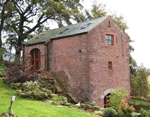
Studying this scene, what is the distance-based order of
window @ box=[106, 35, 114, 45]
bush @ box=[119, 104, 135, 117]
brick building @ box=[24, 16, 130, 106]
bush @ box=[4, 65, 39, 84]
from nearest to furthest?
bush @ box=[119, 104, 135, 117], bush @ box=[4, 65, 39, 84], brick building @ box=[24, 16, 130, 106], window @ box=[106, 35, 114, 45]

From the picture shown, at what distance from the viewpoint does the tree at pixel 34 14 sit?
29656 mm

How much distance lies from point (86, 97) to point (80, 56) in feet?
12.6

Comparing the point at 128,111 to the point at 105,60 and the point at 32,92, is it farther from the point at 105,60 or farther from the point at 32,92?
the point at 32,92

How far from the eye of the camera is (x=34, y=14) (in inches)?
1326

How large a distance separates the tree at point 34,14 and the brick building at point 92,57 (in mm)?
8647

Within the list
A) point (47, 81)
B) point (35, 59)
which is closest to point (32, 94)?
point (47, 81)

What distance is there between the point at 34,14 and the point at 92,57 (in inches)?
728

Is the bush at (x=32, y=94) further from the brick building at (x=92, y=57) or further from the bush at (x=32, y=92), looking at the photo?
the brick building at (x=92, y=57)

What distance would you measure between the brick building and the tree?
8.65 m

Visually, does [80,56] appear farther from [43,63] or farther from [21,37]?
[21,37]

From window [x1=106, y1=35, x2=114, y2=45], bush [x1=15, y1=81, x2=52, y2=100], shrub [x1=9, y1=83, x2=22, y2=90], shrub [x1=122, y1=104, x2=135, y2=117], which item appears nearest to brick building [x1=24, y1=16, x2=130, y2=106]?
window [x1=106, y1=35, x2=114, y2=45]

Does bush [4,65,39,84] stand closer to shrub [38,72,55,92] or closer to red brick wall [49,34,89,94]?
shrub [38,72,55,92]

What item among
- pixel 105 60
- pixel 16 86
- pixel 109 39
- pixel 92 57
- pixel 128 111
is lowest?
pixel 128 111

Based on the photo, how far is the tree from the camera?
29.7 meters
